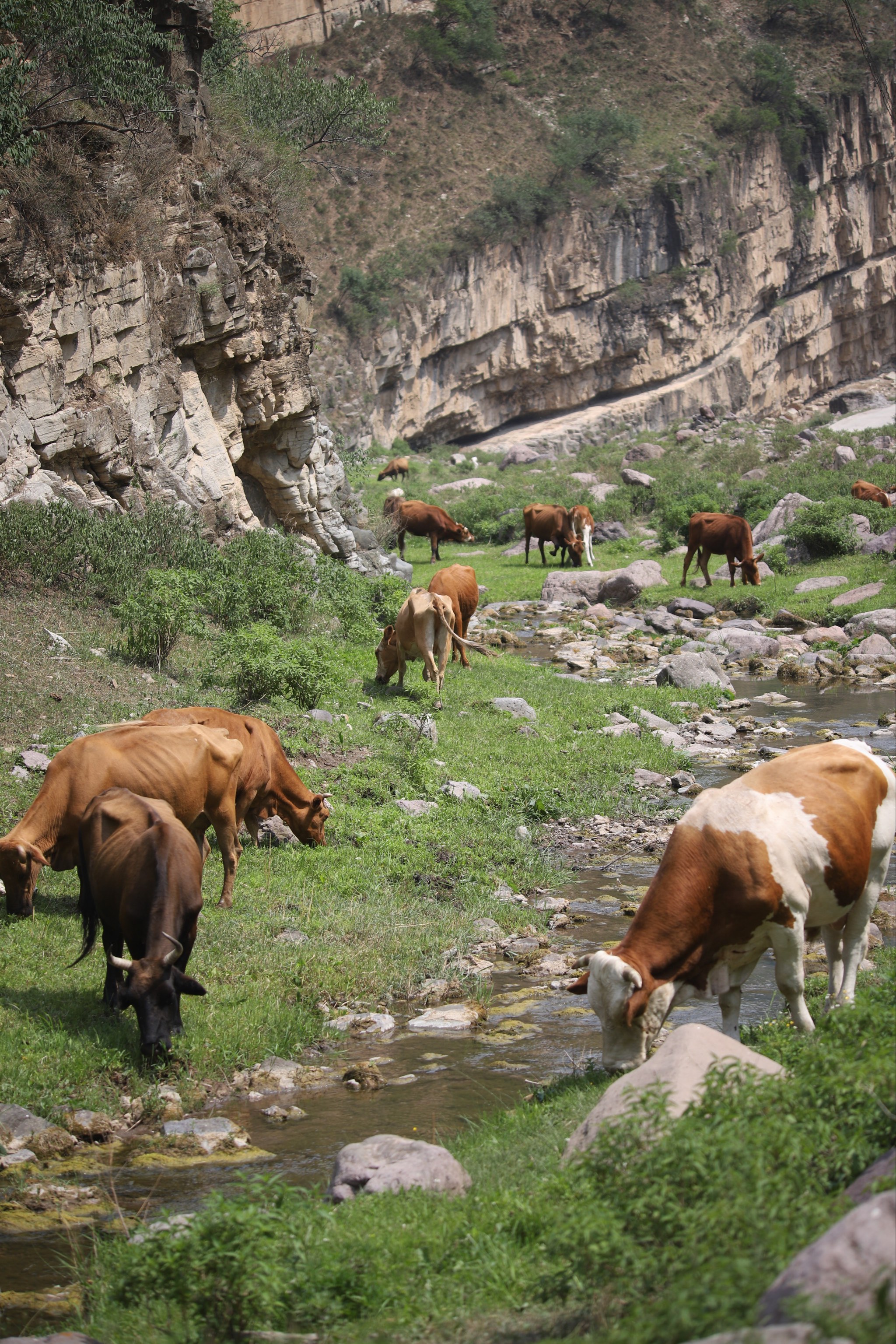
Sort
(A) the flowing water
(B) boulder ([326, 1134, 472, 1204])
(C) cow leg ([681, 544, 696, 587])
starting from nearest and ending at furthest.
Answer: (B) boulder ([326, 1134, 472, 1204])
(A) the flowing water
(C) cow leg ([681, 544, 696, 587])

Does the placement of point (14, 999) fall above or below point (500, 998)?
above

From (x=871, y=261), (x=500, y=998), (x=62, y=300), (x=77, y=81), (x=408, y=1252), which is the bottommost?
(x=500, y=998)

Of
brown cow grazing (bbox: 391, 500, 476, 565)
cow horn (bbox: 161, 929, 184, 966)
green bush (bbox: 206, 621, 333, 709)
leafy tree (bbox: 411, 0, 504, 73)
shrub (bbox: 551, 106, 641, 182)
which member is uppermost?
leafy tree (bbox: 411, 0, 504, 73)

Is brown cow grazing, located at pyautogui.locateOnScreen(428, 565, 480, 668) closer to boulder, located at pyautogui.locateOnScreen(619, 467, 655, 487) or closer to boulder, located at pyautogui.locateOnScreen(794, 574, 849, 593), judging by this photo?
boulder, located at pyautogui.locateOnScreen(794, 574, 849, 593)

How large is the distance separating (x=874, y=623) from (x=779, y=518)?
35.7 feet

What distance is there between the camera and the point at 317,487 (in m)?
25.8

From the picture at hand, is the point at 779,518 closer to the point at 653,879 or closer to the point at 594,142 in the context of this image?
the point at 653,879

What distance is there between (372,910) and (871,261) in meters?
68.1

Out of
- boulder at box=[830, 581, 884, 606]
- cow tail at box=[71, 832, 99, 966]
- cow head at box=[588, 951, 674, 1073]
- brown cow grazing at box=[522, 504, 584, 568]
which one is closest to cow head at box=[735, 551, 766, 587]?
boulder at box=[830, 581, 884, 606]

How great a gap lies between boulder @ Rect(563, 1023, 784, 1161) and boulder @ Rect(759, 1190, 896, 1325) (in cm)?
122

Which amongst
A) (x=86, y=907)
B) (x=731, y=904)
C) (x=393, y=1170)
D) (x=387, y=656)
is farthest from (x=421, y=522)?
(x=393, y=1170)

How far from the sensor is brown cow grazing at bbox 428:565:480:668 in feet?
58.7

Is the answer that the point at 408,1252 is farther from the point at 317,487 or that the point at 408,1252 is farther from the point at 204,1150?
the point at 317,487

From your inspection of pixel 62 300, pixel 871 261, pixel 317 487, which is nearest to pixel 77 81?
pixel 62 300
